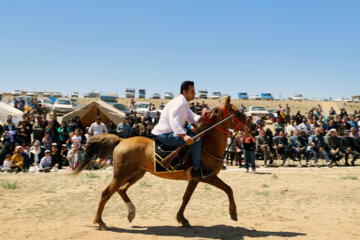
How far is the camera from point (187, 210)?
7977mm

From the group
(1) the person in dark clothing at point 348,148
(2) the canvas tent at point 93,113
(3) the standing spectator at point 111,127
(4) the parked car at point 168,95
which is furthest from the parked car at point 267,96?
(3) the standing spectator at point 111,127

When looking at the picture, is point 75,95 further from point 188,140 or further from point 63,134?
point 188,140

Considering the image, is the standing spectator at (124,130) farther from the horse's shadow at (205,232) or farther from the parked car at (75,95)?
the parked car at (75,95)

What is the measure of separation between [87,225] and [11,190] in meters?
4.35

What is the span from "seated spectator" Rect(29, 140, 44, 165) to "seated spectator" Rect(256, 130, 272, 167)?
404 inches

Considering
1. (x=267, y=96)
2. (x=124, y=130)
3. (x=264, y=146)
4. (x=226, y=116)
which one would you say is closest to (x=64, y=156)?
(x=124, y=130)

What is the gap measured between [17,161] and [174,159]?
9908 millimetres

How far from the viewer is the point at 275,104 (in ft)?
197

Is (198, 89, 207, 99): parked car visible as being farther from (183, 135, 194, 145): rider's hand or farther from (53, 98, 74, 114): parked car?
(183, 135, 194, 145): rider's hand

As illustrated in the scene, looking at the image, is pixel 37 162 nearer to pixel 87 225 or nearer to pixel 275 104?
pixel 87 225

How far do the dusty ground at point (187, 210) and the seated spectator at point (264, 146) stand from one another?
4.08 m

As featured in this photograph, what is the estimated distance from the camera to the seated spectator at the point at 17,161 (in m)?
13.8

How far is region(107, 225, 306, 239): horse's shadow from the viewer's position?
20.4 ft

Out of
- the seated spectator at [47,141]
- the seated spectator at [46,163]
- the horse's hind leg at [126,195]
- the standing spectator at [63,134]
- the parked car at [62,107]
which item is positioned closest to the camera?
the horse's hind leg at [126,195]
